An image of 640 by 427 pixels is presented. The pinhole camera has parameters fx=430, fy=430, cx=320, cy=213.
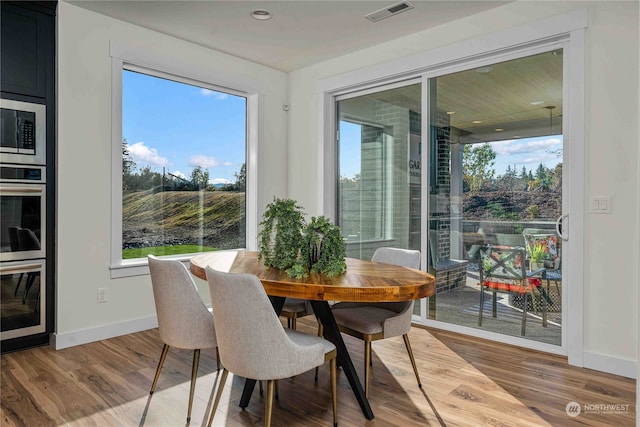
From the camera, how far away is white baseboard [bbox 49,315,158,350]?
328 centimetres

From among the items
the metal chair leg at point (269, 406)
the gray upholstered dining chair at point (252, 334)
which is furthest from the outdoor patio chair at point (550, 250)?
the metal chair leg at point (269, 406)

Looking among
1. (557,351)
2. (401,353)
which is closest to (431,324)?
(401,353)

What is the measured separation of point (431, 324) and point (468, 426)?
173 cm

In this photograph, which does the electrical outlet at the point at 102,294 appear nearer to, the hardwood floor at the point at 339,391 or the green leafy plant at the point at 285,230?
the hardwood floor at the point at 339,391

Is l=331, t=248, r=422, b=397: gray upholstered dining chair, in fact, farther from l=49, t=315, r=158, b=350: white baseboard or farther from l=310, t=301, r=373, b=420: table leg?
l=49, t=315, r=158, b=350: white baseboard

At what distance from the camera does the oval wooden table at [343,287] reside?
1952 millimetres

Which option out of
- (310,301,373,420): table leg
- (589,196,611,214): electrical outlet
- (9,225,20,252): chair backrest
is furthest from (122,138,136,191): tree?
(589,196,611,214): electrical outlet

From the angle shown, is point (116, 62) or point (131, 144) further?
point (131, 144)

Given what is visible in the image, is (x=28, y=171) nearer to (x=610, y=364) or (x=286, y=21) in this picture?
(x=286, y=21)

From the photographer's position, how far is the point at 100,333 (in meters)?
3.49

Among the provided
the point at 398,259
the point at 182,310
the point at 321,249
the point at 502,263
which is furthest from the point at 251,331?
the point at 502,263

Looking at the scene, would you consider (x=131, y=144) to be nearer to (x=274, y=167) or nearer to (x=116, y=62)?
(x=116, y=62)

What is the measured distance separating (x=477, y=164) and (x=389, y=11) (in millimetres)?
1421

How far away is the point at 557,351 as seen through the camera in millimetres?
3107
